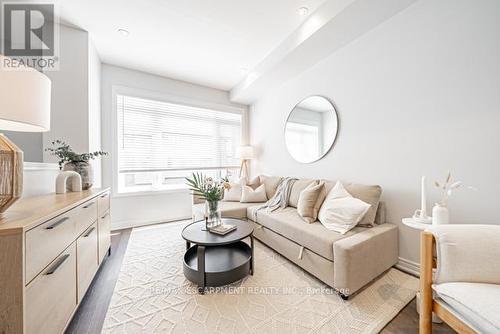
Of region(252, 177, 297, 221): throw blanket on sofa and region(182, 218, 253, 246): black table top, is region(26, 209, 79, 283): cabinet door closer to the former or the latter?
region(182, 218, 253, 246): black table top

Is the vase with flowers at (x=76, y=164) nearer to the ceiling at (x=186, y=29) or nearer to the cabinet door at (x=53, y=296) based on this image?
the cabinet door at (x=53, y=296)

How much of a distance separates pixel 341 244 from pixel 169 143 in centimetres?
327

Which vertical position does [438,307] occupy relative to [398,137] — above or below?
below

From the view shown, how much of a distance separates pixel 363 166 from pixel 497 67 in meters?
1.20

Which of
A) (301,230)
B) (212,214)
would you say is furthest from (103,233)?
(301,230)


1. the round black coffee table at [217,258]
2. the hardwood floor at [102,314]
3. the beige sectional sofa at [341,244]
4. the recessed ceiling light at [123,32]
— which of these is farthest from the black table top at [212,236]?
the recessed ceiling light at [123,32]

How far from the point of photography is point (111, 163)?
119 inches

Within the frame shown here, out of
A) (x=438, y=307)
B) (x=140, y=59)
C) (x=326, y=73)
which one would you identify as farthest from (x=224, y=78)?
(x=438, y=307)

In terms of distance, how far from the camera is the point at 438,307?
1004mm

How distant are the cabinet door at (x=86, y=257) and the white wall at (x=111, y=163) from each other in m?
1.60

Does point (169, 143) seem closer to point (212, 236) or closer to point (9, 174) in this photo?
point (212, 236)

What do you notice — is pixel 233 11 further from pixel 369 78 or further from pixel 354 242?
pixel 354 242

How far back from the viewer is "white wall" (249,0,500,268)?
142 centimetres

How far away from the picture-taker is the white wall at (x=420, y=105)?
1.42 meters
